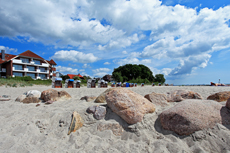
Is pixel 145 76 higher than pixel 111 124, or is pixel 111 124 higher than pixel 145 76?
pixel 145 76

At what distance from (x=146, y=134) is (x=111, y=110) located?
3.53ft

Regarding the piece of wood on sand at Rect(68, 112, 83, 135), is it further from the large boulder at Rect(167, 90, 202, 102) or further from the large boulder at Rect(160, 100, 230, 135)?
the large boulder at Rect(167, 90, 202, 102)

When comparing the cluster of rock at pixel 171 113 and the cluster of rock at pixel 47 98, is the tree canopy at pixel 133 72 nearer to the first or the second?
the cluster of rock at pixel 47 98

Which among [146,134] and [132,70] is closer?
[146,134]

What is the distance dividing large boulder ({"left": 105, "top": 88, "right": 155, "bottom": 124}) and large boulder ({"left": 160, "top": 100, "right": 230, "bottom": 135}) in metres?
0.48

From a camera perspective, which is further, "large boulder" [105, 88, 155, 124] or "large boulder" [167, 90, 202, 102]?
"large boulder" [167, 90, 202, 102]

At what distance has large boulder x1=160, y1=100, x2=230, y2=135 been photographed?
2607 millimetres

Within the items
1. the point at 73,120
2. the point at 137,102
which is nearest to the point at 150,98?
the point at 137,102

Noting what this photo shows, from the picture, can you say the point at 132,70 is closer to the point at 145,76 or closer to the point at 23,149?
the point at 145,76

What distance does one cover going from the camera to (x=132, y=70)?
53594 mm

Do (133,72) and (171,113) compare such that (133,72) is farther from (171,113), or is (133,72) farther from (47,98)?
(171,113)

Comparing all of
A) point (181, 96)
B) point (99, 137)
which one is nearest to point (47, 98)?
point (99, 137)

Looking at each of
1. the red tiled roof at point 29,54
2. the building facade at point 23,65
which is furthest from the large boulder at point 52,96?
the red tiled roof at point 29,54

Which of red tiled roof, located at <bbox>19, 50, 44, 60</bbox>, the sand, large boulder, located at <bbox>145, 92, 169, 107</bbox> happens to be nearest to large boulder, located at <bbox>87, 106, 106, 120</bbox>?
the sand
